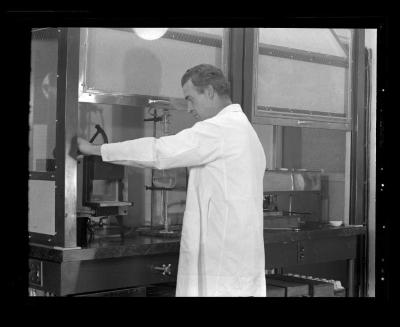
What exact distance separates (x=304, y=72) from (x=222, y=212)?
1259mm

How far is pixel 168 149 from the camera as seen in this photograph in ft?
8.14

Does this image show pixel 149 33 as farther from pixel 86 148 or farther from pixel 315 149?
pixel 315 149

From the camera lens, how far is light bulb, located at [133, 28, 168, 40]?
9.22ft

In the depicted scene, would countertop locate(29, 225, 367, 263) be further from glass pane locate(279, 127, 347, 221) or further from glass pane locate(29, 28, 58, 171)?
glass pane locate(279, 127, 347, 221)

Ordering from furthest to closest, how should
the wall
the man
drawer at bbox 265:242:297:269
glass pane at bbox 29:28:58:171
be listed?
the wall → drawer at bbox 265:242:297:269 → glass pane at bbox 29:28:58:171 → the man

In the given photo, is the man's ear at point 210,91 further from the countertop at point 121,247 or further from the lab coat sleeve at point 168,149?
the countertop at point 121,247

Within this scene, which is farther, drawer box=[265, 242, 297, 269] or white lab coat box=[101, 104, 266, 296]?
drawer box=[265, 242, 297, 269]

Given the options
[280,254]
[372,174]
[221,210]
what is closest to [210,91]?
[221,210]

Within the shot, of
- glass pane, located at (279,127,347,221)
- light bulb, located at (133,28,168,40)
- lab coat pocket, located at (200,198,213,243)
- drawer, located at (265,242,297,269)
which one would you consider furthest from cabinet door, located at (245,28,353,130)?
lab coat pocket, located at (200,198,213,243)

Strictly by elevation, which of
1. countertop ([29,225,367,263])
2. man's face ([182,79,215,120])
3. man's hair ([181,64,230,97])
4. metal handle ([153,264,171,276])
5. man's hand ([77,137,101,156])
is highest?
man's hair ([181,64,230,97])

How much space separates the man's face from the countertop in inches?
23.4
